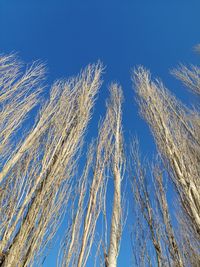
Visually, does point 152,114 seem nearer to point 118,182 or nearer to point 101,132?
point 101,132

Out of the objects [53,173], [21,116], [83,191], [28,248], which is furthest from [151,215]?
[21,116]

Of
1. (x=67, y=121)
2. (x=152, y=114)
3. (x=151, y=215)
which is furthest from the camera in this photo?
(x=152, y=114)

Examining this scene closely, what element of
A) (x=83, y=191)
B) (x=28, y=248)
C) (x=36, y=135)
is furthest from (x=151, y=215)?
(x=36, y=135)

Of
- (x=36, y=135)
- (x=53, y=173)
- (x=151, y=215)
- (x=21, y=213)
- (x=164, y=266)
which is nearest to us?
(x=21, y=213)

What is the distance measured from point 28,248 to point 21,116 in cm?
259

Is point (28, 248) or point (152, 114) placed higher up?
point (152, 114)

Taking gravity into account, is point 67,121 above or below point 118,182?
above

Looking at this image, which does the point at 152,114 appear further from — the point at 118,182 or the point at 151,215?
the point at 151,215

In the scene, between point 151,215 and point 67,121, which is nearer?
point 151,215

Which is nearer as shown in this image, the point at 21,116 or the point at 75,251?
the point at 75,251

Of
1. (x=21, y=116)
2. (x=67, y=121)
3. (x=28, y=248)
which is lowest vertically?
(x=28, y=248)

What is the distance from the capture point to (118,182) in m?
5.03

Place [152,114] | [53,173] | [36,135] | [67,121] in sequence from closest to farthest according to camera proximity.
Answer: [53,173], [36,135], [67,121], [152,114]

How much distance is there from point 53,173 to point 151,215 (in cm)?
194
